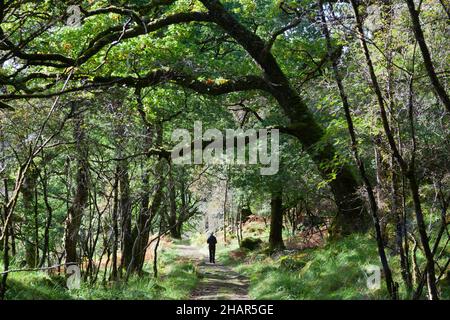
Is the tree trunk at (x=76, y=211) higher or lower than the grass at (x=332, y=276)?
higher

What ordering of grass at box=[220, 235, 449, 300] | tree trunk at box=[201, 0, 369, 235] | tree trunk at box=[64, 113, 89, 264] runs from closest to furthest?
grass at box=[220, 235, 449, 300] → tree trunk at box=[64, 113, 89, 264] → tree trunk at box=[201, 0, 369, 235]

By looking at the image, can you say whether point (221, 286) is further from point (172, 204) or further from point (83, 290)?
point (83, 290)

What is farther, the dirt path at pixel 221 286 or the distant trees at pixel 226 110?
the dirt path at pixel 221 286

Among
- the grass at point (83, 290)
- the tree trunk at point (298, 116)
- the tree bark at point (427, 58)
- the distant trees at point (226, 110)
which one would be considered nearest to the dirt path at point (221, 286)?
the grass at point (83, 290)

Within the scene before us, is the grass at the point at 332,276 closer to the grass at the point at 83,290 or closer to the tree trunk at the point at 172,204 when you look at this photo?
the grass at the point at 83,290

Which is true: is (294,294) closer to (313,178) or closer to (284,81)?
(284,81)

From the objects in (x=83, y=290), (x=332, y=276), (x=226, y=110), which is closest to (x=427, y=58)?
(x=332, y=276)

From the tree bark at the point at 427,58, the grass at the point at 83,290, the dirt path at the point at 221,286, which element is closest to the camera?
the tree bark at the point at 427,58

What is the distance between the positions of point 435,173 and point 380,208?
222cm

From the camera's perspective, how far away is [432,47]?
6039 millimetres

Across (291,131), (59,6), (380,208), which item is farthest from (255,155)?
(59,6)

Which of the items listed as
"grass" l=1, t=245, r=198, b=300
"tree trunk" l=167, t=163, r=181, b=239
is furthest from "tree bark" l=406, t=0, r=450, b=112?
"tree trunk" l=167, t=163, r=181, b=239

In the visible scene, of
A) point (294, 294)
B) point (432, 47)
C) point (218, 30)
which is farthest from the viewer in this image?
point (218, 30)

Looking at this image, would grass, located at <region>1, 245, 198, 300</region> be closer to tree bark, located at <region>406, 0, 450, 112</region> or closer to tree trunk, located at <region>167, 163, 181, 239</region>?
tree trunk, located at <region>167, 163, 181, 239</region>
